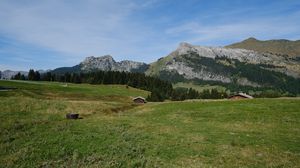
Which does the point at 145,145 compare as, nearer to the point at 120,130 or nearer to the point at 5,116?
the point at 120,130

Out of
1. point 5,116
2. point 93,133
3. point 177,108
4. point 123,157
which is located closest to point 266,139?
point 123,157

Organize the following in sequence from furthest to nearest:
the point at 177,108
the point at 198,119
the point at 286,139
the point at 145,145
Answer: the point at 177,108 < the point at 198,119 < the point at 286,139 < the point at 145,145

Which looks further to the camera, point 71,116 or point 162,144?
point 71,116

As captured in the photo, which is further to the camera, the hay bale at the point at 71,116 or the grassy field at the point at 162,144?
the hay bale at the point at 71,116

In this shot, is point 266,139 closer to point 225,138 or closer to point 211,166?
point 225,138

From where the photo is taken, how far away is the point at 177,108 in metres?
51.6

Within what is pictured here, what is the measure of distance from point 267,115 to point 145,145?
23.8 m

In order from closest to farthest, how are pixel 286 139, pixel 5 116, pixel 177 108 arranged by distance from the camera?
pixel 286 139, pixel 5 116, pixel 177 108

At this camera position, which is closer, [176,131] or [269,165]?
[269,165]

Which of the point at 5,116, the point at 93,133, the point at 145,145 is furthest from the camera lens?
the point at 5,116

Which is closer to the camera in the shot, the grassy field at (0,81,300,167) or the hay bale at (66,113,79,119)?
the grassy field at (0,81,300,167)

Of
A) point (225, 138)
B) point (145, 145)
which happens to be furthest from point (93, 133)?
point (225, 138)

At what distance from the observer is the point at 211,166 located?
1783 centimetres

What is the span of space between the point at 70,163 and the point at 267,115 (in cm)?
3110
